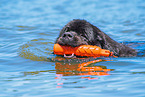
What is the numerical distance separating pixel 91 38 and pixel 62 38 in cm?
86

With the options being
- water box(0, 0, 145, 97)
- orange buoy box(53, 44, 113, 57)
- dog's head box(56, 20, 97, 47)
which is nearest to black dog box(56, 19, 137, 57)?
dog's head box(56, 20, 97, 47)

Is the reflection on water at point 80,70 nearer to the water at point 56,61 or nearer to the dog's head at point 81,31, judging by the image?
the water at point 56,61

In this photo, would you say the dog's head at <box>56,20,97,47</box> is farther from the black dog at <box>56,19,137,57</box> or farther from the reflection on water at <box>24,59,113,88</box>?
the reflection on water at <box>24,59,113,88</box>

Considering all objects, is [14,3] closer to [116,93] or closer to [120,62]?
[120,62]

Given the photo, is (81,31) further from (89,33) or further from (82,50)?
(82,50)

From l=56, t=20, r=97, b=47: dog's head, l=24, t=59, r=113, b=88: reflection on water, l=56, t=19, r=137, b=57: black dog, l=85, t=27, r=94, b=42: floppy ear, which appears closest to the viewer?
l=24, t=59, r=113, b=88: reflection on water

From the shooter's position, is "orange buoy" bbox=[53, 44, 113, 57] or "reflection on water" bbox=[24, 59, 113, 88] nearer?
"reflection on water" bbox=[24, 59, 113, 88]

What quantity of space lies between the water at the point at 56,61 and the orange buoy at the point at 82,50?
0.85 ft

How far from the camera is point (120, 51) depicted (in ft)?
25.6

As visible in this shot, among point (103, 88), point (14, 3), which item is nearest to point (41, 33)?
point (103, 88)

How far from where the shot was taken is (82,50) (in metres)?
7.10

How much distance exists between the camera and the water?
17.3 ft

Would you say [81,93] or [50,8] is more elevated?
[50,8]

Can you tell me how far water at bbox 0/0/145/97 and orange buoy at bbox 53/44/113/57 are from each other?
0.26 metres
